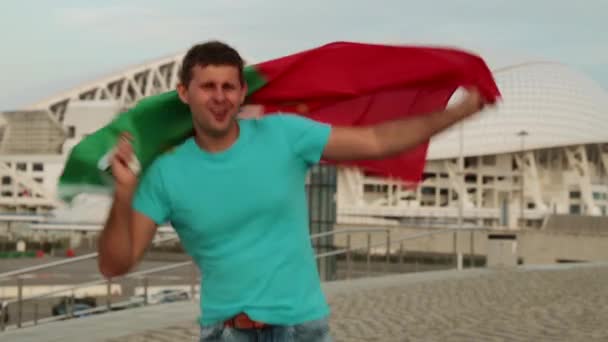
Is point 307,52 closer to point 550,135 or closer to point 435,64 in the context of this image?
point 435,64

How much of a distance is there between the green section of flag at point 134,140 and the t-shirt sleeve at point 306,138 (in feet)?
1.45

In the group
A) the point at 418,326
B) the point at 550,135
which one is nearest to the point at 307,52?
the point at 418,326

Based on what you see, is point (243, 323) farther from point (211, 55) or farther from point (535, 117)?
point (535, 117)

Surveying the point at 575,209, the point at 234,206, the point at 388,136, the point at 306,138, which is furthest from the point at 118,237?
the point at 575,209

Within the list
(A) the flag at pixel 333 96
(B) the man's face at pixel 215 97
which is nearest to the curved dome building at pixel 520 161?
(A) the flag at pixel 333 96

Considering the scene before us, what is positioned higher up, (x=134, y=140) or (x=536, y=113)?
(x=536, y=113)

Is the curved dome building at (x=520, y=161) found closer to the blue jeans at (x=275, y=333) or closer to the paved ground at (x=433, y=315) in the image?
the paved ground at (x=433, y=315)

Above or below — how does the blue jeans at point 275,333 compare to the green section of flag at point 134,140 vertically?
below

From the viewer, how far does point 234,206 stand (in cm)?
253

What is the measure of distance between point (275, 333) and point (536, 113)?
85611mm

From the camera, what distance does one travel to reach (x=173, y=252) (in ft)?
204

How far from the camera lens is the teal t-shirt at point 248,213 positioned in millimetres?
2529

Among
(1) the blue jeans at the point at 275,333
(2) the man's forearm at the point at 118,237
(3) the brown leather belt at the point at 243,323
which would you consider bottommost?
(1) the blue jeans at the point at 275,333

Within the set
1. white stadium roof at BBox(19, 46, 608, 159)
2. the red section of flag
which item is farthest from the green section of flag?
white stadium roof at BBox(19, 46, 608, 159)
